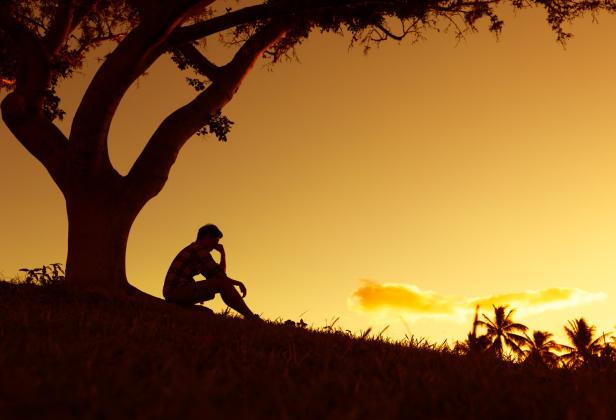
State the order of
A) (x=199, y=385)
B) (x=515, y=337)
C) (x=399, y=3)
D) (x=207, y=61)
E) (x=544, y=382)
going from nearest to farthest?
1. (x=199, y=385)
2. (x=544, y=382)
3. (x=399, y=3)
4. (x=207, y=61)
5. (x=515, y=337)

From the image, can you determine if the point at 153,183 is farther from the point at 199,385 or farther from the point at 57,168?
the point at 199,385

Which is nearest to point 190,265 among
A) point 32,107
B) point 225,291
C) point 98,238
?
point 225,291

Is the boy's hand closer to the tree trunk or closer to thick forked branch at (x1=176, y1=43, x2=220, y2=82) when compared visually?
the tree trunk

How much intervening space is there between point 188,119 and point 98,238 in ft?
8.77

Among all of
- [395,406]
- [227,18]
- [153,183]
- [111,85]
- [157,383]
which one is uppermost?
[227,18]

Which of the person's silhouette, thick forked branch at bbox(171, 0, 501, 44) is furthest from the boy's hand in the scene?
thick forked branch at bbox(171, 0, 501, 44)

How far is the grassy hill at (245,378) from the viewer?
3246 mm

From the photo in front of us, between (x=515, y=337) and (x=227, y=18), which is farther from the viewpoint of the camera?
(x=515, y=337)

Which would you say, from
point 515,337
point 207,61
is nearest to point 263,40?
point 207,61

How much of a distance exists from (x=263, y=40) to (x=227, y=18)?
4.74ft

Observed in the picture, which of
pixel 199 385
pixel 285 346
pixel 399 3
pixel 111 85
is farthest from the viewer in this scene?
pixel 399 3

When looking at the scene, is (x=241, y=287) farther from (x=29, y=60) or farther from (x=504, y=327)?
(x=504, y=327)

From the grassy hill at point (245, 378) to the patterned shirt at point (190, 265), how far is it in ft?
10.4

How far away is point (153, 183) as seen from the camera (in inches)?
459
